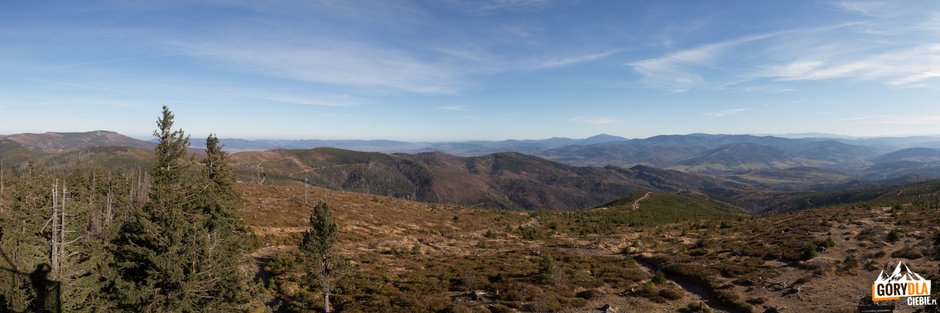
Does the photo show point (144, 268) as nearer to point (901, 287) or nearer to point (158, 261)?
point (158, 261)

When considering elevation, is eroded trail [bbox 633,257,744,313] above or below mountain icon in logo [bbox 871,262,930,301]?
below

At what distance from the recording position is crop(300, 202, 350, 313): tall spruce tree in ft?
85.7

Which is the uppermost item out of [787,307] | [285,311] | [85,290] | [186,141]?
[186,141]

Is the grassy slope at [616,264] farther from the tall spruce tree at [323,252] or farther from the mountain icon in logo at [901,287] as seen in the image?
the mountain icon in logo at [901,287]

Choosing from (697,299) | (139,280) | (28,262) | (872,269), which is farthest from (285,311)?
(872,269)

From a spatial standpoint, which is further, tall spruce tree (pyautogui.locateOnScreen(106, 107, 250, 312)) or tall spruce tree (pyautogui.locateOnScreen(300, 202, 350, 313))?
tall spruce tree (pyautogui.locateOnScreen(300, 202, 350, 313))

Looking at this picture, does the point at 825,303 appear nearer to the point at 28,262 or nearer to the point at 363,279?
the point at 363,279

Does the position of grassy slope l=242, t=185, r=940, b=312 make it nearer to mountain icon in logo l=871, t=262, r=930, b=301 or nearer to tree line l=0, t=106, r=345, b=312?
mountain icon in logo l=871, t=262, r=930, b=301

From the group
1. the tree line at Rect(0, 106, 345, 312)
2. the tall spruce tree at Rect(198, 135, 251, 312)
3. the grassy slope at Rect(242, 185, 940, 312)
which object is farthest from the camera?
the grassy slope at Rect(242, 185, 940, 312)

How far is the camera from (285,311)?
28047 millimetres

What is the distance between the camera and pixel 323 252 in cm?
2648

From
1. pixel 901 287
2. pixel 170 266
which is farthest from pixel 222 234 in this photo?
pixel 901 287

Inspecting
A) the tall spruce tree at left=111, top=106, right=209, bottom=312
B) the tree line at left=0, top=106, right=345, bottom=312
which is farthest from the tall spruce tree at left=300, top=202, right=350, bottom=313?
the tall spruce tree at left=111, top=106, right=209, bottom=312

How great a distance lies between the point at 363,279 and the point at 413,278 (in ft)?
14.3
